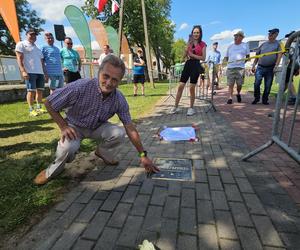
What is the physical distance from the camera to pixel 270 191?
2398 mm

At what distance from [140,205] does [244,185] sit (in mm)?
1124

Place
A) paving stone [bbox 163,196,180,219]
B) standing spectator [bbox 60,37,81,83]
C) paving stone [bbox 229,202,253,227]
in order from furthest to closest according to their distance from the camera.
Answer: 1. standing spectator [bbox 60,37,81,83]
2. paving stone [bbox 163,196,180,219]
3. paving stone [bbox 229,202,253,227]

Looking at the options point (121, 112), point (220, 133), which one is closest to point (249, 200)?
point (121, 112)

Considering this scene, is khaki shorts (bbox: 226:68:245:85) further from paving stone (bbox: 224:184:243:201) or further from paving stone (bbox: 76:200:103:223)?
paving stone (bbox: 76:200:103:223)

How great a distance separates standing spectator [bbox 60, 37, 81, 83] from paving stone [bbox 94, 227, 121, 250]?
5.68 meters

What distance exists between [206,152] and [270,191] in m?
1.20

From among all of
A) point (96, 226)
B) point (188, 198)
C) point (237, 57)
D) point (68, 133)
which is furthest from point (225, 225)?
point (237, 57)

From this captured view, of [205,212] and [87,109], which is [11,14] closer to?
[87,109]

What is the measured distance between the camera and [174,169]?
294 centimetres

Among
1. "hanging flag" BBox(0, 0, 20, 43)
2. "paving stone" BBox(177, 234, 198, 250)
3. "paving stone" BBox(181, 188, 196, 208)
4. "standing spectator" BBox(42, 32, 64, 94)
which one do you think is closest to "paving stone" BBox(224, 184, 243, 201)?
"paving stone" BBox(181, 188, 196, 208)

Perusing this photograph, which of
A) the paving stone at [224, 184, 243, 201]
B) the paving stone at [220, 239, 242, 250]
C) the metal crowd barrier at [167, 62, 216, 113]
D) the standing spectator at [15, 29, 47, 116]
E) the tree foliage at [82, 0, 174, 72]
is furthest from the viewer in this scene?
the tree foliage at [82, 0, 174, 72]

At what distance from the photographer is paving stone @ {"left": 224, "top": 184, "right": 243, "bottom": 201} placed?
2279mm

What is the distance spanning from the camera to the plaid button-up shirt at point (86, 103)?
2.40 metres

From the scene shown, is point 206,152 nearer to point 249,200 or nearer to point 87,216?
point 249,200
